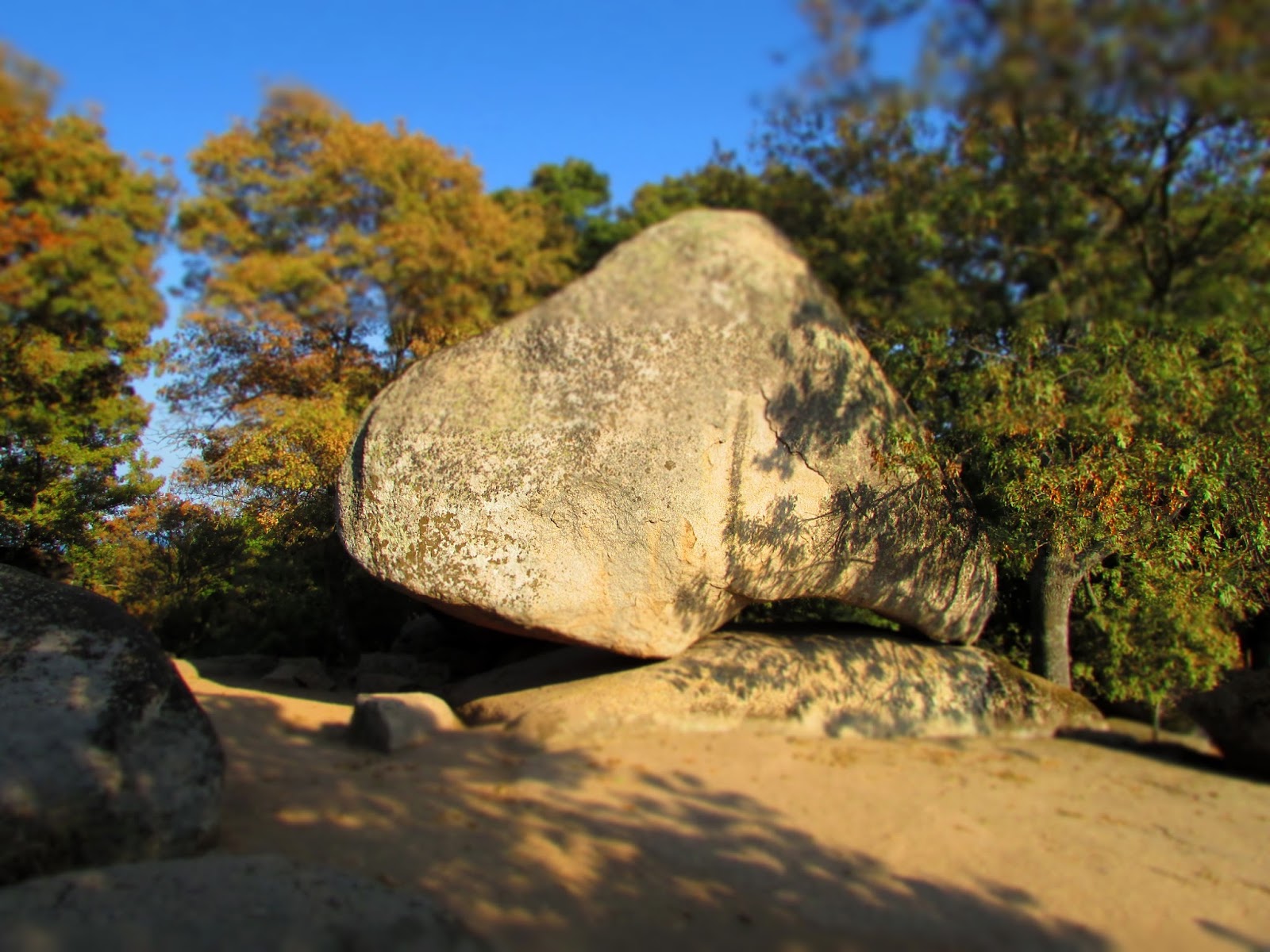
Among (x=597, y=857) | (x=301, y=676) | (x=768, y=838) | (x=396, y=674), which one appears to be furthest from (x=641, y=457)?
(x=396, y=674)

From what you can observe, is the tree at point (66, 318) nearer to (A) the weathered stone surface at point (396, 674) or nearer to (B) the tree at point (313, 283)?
(B) the tree at point (313, 283)

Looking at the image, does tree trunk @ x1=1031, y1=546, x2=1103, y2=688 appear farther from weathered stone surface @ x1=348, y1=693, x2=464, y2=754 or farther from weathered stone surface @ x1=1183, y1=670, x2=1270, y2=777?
weathered stone surface @ x1=348, y1=693, x2=464, y2=754

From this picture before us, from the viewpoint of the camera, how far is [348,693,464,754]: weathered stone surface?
236 inches

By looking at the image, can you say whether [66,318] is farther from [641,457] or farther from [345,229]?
[641,457]

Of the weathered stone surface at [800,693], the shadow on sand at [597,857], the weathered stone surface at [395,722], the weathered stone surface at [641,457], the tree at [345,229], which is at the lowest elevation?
the shadow on sand at [597,857]

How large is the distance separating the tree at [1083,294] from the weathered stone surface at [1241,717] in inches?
27.0

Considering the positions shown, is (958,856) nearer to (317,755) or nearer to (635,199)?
(317,755)

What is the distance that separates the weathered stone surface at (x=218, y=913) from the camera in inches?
128

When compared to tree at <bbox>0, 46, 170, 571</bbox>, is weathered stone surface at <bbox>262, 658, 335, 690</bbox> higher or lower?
lower

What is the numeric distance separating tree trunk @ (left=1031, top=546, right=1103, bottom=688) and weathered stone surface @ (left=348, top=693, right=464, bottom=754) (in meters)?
5.39

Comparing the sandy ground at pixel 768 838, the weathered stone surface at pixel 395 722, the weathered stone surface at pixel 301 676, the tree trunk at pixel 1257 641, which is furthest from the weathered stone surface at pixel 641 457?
the tree trunk at pixel 1257 641

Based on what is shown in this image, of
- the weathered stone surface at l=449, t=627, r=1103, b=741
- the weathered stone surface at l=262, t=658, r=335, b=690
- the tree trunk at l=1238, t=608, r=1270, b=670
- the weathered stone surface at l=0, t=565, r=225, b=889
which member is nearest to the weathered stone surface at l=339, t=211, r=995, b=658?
the weathered stone surface at l=449, t=627, r=1103, b=741

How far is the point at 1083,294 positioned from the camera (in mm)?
11523

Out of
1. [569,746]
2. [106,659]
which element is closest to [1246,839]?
[569,746]
